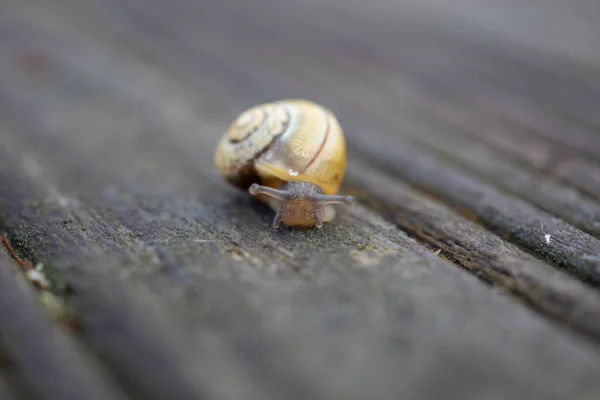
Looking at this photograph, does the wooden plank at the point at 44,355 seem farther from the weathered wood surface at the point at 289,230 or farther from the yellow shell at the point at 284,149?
the yellow shell at the point at 284,149

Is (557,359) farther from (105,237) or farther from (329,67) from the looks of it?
(329,67)

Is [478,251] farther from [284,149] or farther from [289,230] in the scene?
[284,149]

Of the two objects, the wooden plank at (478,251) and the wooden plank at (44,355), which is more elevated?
the wooden plank at (478,251)

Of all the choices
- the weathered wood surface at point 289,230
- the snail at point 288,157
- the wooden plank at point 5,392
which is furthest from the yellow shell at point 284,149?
the wooden plank at point 5,392

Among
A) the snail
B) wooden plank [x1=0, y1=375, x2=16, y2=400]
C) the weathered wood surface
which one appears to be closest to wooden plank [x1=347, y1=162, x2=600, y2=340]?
the weathered wood surface

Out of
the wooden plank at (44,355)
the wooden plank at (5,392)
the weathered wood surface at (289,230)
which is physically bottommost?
the wooden plank at (5,392)

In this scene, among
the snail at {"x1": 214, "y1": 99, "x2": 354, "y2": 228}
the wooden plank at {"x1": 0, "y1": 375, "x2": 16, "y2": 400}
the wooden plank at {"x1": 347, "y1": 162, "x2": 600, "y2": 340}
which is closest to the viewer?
the wooden plank at {"x1": 0, "y1": 375, "x2": 16, "y2": 400}

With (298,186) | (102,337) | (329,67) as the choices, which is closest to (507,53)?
(329,67)

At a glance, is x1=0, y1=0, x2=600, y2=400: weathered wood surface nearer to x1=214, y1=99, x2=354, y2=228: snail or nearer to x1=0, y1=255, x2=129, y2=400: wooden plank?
x1=0, y1=255, x2=129, y2=400: wooden plank
